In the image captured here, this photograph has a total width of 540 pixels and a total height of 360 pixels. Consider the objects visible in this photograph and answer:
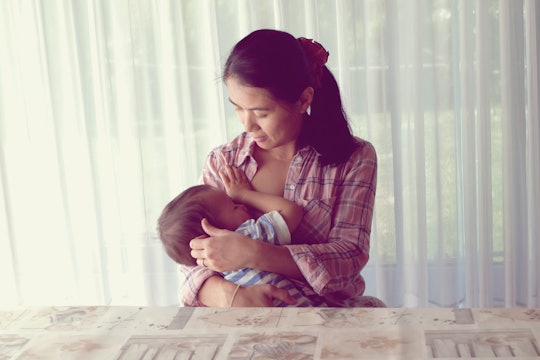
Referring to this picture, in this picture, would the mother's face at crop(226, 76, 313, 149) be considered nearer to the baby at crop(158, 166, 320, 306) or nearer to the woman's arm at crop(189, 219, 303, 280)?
the baby at crop(158, 166, 320, 306)

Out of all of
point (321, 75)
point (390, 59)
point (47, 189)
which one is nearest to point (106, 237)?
point (47, 189)

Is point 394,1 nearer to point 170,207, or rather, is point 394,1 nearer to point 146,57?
point 146,57

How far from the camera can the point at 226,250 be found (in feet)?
5.39

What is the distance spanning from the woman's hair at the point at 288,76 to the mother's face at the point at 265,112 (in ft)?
0.05

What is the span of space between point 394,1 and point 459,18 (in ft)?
0.77

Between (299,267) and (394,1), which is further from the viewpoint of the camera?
(394,1)

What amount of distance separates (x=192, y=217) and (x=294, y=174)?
0.29m

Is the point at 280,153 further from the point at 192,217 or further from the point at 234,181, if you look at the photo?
the point at 192,217

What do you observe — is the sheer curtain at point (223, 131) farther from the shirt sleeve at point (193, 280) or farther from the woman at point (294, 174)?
the shirt sleeve at point (193, 280)

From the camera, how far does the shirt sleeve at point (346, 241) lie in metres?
1.67

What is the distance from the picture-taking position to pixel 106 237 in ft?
9.89

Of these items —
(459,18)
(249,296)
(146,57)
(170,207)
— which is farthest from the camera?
(146,57)

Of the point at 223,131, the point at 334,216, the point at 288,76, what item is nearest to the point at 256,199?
the point at 334,216

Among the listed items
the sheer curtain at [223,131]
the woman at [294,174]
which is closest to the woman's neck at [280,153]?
the woman at [294,174]
